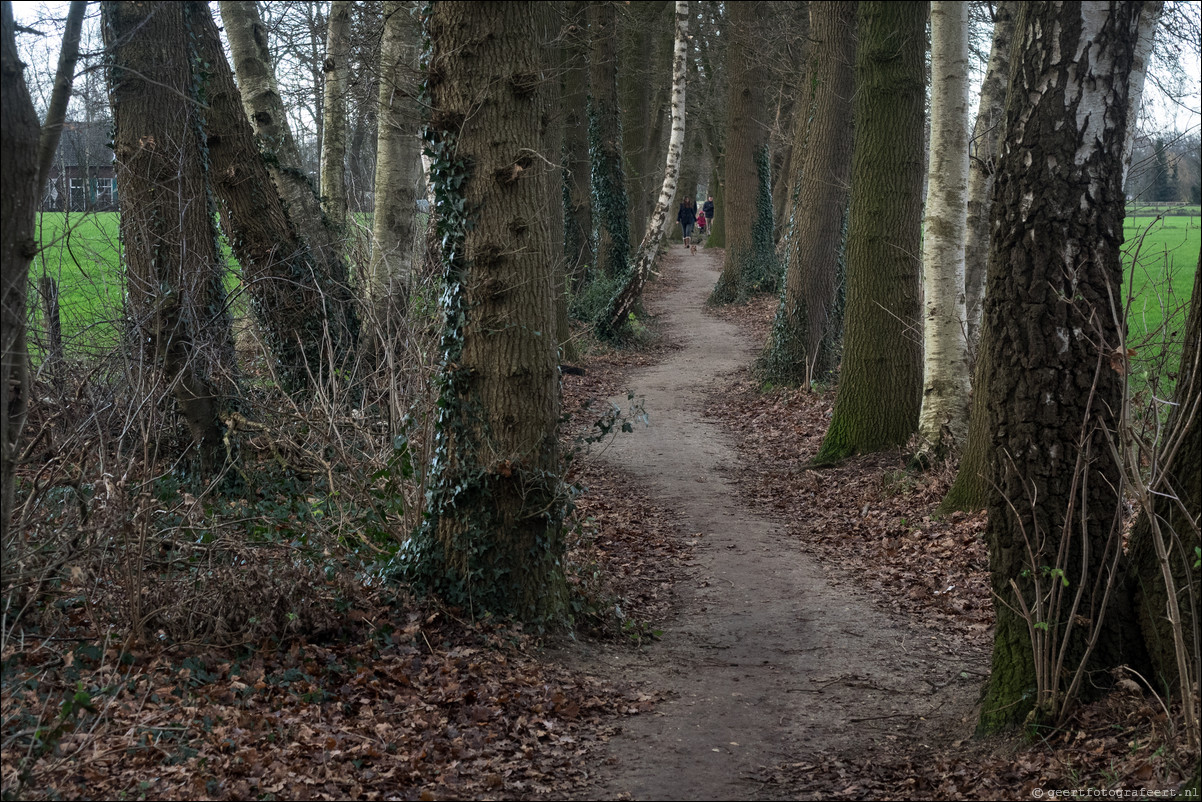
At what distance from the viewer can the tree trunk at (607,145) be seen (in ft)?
62.9

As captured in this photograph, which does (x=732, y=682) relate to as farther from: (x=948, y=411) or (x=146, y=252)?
(x=146, y=252)

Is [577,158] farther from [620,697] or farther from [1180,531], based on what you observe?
[1180,531]

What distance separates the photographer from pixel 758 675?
595 cm

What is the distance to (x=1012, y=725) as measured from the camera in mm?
4500

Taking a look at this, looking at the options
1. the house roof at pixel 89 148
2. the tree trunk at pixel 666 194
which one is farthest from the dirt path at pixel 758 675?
the tree trunk at pixel 666 194

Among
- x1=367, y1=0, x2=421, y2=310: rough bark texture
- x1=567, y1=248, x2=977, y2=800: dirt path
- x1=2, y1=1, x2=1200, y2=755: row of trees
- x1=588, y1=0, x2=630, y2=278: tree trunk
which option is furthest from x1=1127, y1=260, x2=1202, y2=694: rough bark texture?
x1=588, y1=0, x2=630, y2=278: tree trunk

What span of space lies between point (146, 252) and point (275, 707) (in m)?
5.46

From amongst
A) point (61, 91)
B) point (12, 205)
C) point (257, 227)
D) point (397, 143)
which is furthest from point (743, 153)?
point (12, 205)

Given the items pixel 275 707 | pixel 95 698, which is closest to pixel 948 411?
pixel 275 707

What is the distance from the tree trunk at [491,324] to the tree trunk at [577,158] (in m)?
12.4

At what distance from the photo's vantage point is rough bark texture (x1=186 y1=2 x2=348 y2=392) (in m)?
9.88

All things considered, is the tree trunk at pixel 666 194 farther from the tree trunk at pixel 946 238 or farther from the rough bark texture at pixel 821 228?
the tree trunk at pixel 946 238

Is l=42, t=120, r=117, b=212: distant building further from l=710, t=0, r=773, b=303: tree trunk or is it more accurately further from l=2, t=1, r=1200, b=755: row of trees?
l=710, t=0, r=773, b=303: tree trunk

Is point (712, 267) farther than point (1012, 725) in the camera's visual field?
Yes
